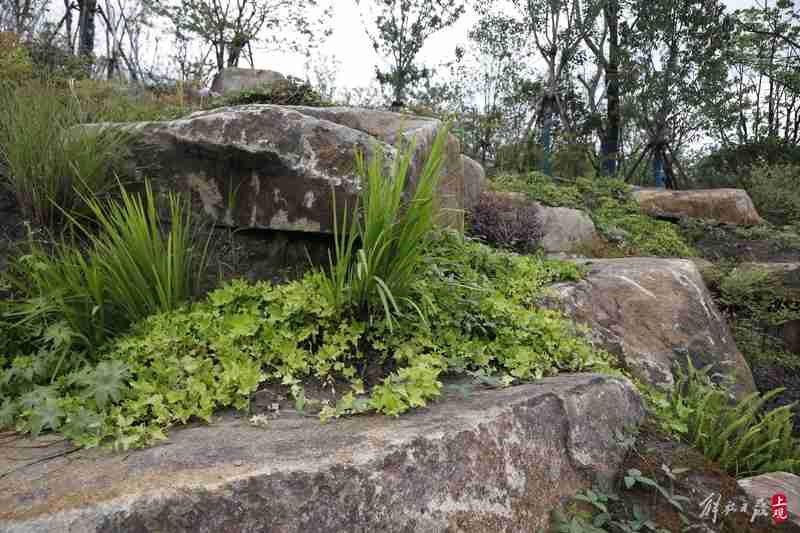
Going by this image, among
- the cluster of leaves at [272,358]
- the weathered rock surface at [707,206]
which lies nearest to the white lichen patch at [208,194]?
the cluster of leaves at [272,358]

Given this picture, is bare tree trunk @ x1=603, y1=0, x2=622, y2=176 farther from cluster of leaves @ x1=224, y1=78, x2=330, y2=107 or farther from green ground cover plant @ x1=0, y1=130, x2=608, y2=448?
green ground cover plant @ x1=0, y1=130, x2=608, y2=448

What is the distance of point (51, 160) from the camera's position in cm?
333

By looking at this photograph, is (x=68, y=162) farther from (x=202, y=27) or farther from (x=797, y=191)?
(x=202, y=27)

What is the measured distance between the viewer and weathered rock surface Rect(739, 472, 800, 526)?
82.6 inches

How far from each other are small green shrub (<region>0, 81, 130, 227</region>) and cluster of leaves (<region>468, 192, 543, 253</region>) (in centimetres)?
379

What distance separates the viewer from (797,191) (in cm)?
1046

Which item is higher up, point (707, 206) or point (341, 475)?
point (707, 206)

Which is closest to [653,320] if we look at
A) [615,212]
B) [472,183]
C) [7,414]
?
[472,183]

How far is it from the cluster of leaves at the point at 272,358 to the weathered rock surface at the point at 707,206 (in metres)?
7.36

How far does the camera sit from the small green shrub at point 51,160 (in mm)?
3344

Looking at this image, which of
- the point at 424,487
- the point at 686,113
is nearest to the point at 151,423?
the point at 424,487

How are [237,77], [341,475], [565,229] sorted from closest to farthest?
[341,475] < [565,229] < [237,77]

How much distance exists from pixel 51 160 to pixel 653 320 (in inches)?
171

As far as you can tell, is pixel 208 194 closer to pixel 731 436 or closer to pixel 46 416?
pixel 46 416
